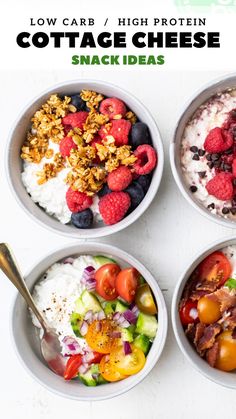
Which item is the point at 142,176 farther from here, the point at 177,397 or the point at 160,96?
the point at 177,397


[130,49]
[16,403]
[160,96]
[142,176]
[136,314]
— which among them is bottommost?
[16,403]

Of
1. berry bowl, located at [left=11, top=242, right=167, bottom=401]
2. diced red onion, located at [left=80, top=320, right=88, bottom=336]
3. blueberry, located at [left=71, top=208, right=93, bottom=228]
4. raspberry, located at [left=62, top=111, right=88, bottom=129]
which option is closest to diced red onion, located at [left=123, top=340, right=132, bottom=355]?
berry bowl, located at [left=11, top=242, right=167, bottom=401]

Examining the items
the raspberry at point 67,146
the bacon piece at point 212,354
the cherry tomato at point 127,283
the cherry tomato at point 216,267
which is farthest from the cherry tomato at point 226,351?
the raspberry at point 67,146

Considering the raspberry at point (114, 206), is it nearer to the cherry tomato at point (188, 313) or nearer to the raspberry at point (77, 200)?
the raspberry at point (77, 200)

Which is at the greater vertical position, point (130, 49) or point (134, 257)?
point (130, 49)

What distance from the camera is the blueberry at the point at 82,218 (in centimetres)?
166

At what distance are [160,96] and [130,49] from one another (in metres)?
0.15

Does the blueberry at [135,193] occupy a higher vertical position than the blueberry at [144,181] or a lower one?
lower

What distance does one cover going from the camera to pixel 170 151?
1638 mm

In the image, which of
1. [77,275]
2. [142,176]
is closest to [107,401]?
[77,275]

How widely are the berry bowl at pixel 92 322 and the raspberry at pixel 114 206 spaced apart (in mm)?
76

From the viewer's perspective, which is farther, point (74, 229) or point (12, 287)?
point (12, 287)

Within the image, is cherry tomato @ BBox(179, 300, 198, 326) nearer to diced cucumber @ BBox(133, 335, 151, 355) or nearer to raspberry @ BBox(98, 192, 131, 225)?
diced cucumber @ BBox(133, 335, 151, 355)

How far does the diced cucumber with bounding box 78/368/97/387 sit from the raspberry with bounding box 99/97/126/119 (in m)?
0.65
